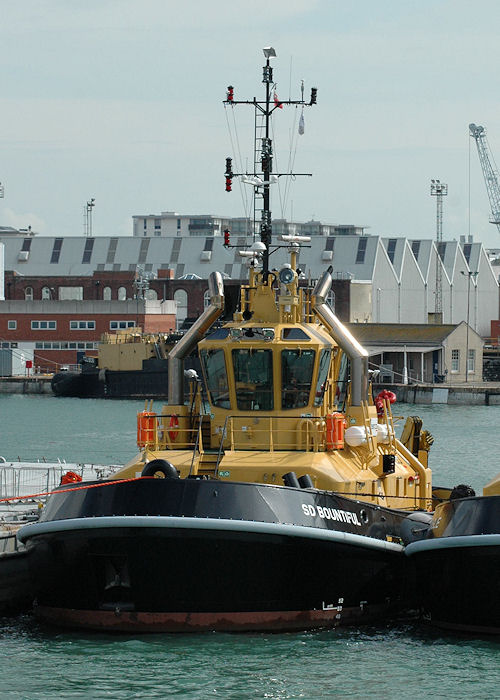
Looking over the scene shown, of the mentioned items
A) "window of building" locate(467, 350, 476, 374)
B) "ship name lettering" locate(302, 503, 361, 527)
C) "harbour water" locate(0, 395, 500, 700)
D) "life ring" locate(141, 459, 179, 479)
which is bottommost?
"harbour water" locate(0, 395, 500, 700)

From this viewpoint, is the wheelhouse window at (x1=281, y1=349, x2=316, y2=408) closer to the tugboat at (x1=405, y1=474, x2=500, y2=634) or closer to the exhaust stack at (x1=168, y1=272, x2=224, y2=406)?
the exhaust stack at (x1=168, y1=272, x2=224, y2=406)

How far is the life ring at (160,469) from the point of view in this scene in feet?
63.2

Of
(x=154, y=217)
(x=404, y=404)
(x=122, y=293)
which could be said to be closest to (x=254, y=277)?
(x=404, y=404)

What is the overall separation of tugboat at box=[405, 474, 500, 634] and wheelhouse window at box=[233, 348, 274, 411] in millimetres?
3365

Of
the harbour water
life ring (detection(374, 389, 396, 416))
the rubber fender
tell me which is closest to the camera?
the harbour water

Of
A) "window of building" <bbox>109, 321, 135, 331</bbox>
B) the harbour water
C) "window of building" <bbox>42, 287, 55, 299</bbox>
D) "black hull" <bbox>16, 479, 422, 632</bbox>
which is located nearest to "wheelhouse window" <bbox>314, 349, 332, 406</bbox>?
"black hull" <bbox>16, 479, 422, 632</bbox>

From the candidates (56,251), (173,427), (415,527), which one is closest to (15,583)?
(173,427)

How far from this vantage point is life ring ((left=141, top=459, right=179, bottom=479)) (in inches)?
758

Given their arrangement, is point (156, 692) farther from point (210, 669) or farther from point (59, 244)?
point (59, 244)

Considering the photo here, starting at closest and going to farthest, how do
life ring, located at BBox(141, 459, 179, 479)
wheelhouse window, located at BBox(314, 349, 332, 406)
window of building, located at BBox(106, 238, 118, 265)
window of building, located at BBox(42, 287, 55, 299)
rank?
1. life ring, located at BBox(141, 459, 179, 479)
2. wheelhouse window, located at BBox(314, 349, 332, 406)
3. window of building, located at BBox(42, 287, 55, 299)
4. window of building, located at BBox(106, 238, 118, 265)

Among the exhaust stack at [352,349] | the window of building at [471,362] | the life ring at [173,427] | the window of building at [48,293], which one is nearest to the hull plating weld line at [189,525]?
the exhaust stack at [352,349]

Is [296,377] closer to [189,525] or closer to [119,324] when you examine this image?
[189,525]

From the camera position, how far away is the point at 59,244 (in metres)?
108

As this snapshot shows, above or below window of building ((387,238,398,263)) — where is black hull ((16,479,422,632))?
below
